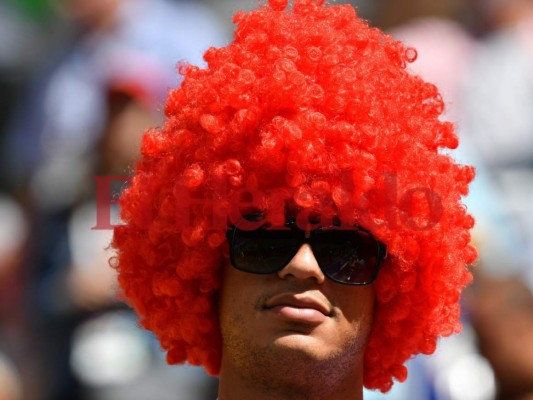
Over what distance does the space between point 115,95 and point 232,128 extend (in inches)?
97.2

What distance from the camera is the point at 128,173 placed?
5555 millimetres

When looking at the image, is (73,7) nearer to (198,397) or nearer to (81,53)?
(81,53)

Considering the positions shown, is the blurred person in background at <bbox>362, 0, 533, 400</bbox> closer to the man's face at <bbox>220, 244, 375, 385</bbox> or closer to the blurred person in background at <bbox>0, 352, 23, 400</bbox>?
the man's face at <bbox>220, 244, 375, 385</bbox>

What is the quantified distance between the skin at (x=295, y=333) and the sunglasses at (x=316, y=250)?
1.2 inches

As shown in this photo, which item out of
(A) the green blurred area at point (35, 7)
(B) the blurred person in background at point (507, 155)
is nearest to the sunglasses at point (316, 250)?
(B) the blurred person in background at point (507, 155)

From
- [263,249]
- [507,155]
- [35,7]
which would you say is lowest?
[263,249]

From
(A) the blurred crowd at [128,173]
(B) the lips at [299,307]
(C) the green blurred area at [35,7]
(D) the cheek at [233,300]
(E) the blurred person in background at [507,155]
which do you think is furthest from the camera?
(C) the green blurred area at [35,7]

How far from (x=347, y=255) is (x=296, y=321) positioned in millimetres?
247

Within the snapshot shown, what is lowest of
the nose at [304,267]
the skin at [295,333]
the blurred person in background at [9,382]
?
the skin at [295,333]

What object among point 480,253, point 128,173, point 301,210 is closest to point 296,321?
point 301,210

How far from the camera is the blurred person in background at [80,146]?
17.5 feet

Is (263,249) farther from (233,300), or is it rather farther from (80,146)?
(80,146)

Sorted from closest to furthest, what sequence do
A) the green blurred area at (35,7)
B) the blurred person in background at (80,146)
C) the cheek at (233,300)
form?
the cheek at (233,300)
the blurred person in background at (80,146)
the green blurred area at (35,7)

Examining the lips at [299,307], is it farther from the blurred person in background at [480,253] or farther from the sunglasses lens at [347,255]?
the blurred person in background at [480,253]
